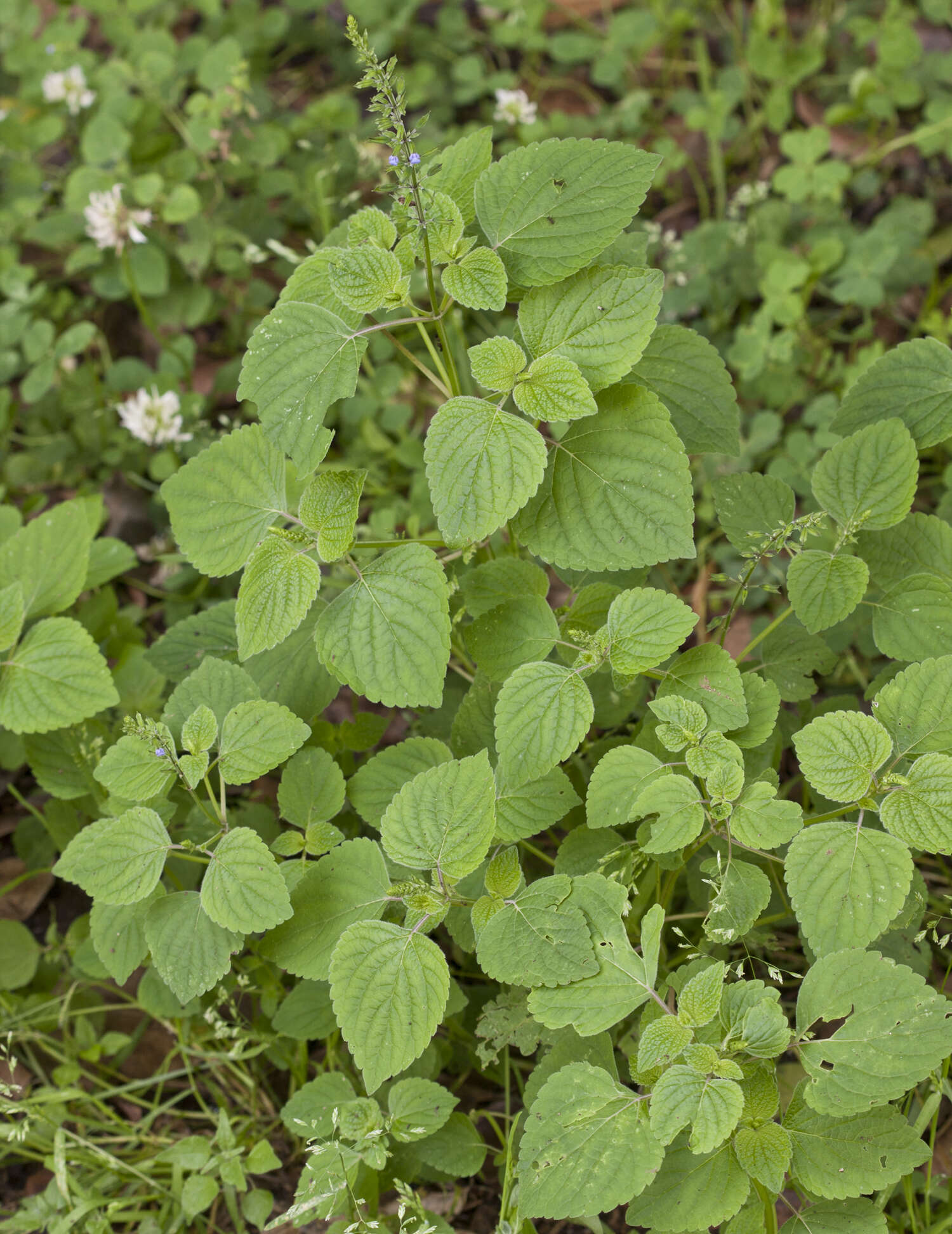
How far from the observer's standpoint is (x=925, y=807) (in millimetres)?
1747

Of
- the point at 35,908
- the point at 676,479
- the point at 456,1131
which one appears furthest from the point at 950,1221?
the point at 35,908

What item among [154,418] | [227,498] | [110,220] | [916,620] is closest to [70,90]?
[110,220]

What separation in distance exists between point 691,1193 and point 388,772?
904 mm

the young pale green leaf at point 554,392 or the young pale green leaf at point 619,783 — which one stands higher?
the young pale green leaf at point 554,392

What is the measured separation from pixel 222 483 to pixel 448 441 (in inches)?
22.4

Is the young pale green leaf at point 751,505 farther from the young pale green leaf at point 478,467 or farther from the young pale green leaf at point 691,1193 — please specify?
the young pale green leaf at point 691,1193

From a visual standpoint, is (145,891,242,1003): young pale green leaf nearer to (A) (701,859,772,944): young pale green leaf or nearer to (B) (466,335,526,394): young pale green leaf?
(A) (701,859,772,944): young pale green leaf

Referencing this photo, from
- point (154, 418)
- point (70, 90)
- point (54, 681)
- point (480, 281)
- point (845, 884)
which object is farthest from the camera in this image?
point (70, 90)

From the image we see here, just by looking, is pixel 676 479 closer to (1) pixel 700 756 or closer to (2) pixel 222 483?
(1) pixel 700 756

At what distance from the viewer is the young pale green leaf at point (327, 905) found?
193cm

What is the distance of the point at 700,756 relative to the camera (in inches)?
72.3

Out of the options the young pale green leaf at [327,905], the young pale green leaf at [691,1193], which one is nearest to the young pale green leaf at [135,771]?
the young pale green leaf at [327,905]

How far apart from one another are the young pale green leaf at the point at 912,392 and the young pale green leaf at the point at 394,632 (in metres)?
0.97

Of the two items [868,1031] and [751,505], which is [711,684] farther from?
[868,1031]
